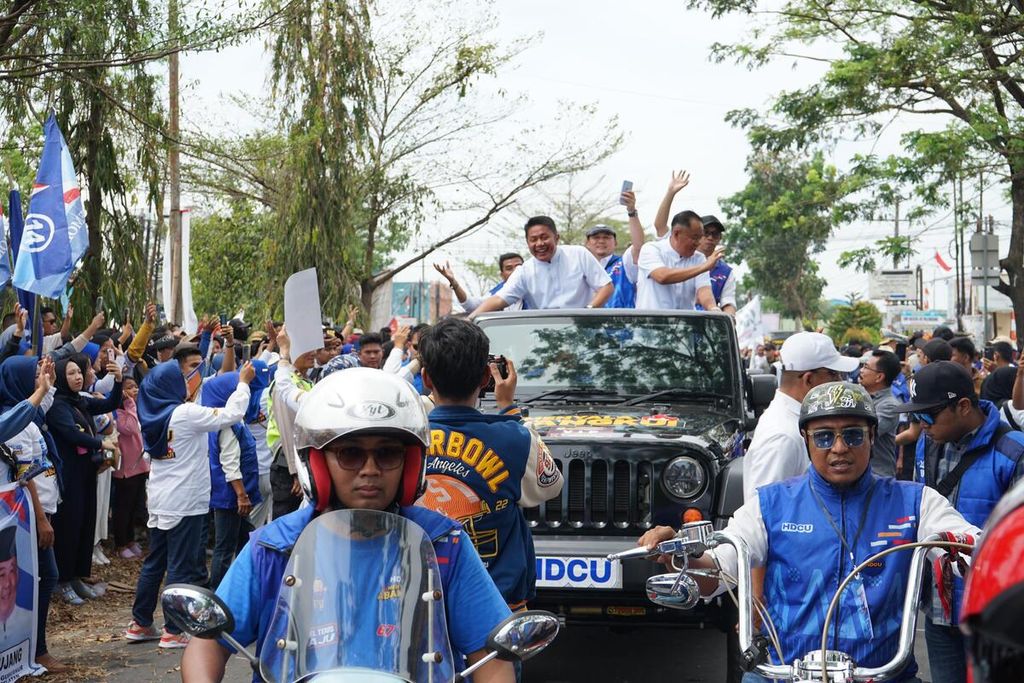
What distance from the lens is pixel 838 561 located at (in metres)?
3.57

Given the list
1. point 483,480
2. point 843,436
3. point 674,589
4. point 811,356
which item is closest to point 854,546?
point 843,436

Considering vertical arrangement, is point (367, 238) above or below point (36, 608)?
above

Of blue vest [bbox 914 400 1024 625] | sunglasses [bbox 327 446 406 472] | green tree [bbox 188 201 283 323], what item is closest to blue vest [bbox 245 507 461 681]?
sunglasses [bbox 327 446 406 472]

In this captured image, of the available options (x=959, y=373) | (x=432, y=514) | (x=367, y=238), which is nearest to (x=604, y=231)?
(x=959, y=373)

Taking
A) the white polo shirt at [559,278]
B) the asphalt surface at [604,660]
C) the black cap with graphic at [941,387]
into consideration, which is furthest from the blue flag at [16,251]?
the black cap with graphic at [941,387]

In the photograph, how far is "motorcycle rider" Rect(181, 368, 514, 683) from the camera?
272 centimetres

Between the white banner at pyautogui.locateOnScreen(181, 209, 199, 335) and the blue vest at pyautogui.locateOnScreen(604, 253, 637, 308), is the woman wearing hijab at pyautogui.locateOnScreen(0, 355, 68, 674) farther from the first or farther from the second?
the white banner at pyautogui.locateOnScreen(181, 209, 199, 335)

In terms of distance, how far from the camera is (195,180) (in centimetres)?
2617

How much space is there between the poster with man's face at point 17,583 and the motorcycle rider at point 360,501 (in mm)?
3979

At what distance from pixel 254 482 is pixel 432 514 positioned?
24.0 feet

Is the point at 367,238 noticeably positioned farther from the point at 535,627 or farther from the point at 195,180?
the point at 535,627

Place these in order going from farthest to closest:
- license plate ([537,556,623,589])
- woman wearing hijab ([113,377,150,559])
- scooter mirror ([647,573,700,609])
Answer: woman wearing hijab ([113,377,150,559]) < license plate ([537,556,623,589]) < scooter mirror ([647,573,700,609])

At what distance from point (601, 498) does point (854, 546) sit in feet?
10.2

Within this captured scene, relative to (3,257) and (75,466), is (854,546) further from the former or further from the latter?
(75,466)
